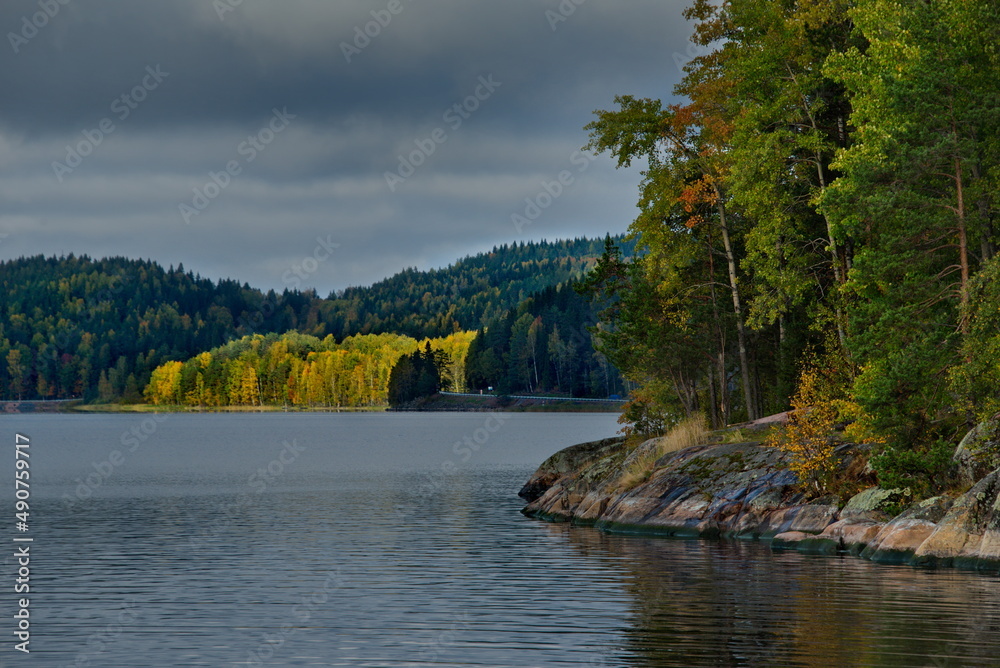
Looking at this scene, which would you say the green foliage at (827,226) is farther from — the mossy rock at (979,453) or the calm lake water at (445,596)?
the calm lake water at (445,596)

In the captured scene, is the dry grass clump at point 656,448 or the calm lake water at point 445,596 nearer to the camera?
the calm lake water at point 445,596

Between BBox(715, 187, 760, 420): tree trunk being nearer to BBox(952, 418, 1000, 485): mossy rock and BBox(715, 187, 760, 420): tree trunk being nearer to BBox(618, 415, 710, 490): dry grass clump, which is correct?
BBox(618, 415, 710, 490): dry grass clump

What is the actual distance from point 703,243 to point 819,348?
844 centimetres

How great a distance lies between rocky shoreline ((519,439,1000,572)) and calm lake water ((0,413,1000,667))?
1.24m

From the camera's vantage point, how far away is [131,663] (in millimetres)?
16969

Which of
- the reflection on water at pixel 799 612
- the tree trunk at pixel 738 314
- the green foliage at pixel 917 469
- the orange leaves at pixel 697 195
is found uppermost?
the orange leaves at pixel 697 195

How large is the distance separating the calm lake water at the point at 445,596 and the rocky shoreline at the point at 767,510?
124 cm

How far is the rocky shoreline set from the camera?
26.1m

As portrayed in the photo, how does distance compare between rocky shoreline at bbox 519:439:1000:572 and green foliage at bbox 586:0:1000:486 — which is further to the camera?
green foliage at bbox 586:0:1000:486

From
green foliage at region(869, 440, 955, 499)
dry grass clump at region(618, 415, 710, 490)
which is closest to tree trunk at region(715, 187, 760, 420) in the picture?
dry grass clump at region(618, 415, 710, 490)

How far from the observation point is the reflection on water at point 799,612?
54.7ft

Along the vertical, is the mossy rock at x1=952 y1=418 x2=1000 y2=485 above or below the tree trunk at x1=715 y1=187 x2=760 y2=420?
below

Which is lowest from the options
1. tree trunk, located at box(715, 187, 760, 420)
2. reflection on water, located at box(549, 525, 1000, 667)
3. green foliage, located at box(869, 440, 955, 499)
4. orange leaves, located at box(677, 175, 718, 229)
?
reflection on water, located at box(549, 525, 1000, 667)

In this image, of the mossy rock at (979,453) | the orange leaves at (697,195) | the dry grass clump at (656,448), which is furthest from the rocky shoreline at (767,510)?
the orange leaves at (697,195)
